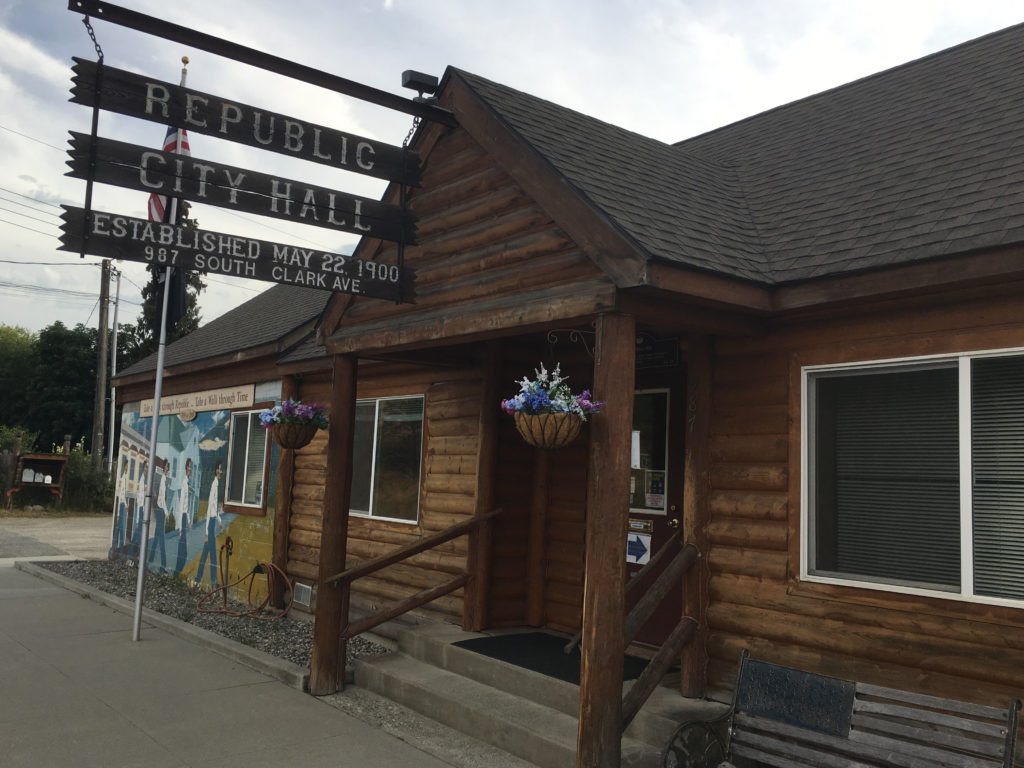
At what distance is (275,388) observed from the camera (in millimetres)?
12078

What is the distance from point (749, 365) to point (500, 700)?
2948 mm

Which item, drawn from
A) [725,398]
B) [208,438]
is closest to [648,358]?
[725,398]

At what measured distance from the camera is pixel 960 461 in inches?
189

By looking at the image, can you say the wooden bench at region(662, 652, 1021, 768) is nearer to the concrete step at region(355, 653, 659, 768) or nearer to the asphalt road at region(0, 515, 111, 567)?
the concrete step at region(355, 653, 659, 768)

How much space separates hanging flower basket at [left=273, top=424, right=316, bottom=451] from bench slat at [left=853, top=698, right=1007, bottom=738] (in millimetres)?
5626

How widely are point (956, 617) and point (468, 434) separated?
4.91m

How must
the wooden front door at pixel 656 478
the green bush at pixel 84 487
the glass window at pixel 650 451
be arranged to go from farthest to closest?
the green bush at pixel 84 487 → the glass window at pixel 650 451 → the wooden front door at pixel 656 478

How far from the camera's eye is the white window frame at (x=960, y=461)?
4.69 m

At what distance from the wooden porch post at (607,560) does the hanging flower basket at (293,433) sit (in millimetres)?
4322

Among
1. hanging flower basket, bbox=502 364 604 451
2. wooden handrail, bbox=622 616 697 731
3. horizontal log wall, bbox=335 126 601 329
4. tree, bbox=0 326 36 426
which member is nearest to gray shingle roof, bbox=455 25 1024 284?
horizontal log wall, bbox=335 126 601 329

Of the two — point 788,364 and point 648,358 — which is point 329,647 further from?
point 788,364

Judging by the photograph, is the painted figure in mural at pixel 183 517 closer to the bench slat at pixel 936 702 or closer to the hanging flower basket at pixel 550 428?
the hanging flower basket at pixel 550 428

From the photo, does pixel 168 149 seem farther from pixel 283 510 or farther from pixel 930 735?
pixel 930 735

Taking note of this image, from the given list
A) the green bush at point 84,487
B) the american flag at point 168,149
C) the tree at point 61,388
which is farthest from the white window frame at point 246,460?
the tree at point 61,388
